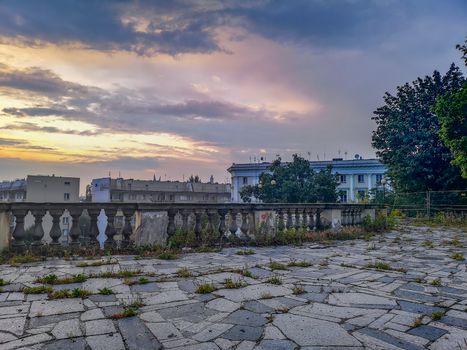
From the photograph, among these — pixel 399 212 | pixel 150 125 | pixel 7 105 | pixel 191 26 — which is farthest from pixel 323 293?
pixel 399 212

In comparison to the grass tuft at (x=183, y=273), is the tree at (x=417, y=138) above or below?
above

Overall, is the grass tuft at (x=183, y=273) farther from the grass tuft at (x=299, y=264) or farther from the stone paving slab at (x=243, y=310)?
the grass tuft at (x=299, y=264)

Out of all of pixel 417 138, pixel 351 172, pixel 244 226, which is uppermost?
pixel 351 172

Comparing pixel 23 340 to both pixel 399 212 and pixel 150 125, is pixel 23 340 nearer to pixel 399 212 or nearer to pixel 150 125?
pixel 150 125

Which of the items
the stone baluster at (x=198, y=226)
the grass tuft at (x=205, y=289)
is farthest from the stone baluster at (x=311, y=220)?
the grass tuft at (x=205, y=289)

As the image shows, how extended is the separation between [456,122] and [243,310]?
58.1ft

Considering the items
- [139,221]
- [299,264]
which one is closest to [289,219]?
[299,264]

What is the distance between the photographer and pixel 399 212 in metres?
20.0

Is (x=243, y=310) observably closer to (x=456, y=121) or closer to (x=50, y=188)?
(x=456, y=121)

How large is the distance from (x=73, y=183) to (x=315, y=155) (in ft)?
131

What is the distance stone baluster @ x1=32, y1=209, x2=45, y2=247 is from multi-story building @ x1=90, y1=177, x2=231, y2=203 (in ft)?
113

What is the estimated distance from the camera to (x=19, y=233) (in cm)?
512

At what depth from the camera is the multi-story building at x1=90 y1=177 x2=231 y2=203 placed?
148 feet

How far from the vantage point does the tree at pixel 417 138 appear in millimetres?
20516
